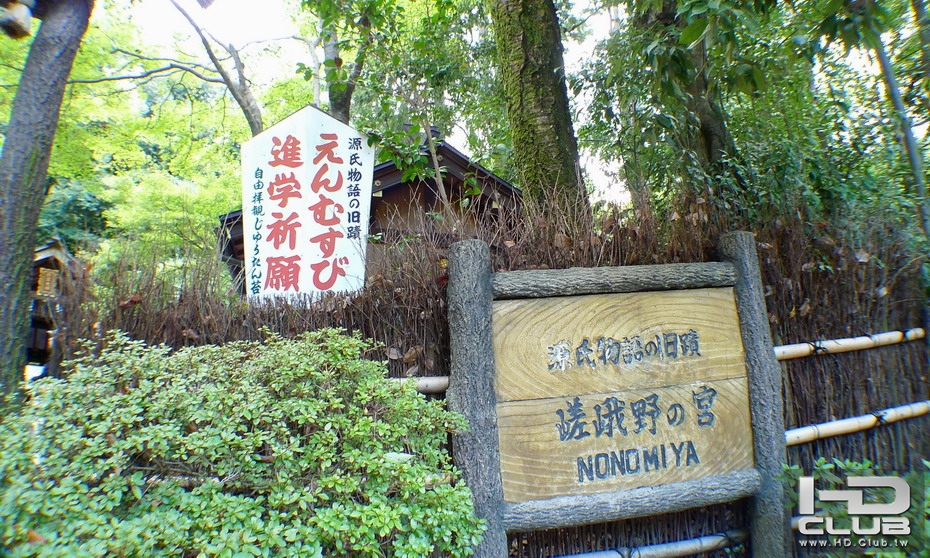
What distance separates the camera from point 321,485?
2.16 meters

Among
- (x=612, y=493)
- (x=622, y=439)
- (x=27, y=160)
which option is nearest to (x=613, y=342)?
(x=622, y=439)

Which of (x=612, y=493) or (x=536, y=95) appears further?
(x=536, y=95)

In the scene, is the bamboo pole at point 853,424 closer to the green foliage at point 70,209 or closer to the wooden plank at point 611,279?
the wooden plank at point 611,279

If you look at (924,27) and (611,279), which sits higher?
(924,27)

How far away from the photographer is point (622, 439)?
9.26 ft

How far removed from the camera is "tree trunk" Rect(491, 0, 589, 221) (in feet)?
14.7

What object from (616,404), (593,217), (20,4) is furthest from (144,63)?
(616,404)

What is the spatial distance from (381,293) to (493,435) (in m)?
0.95

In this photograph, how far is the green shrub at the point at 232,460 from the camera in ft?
6.09

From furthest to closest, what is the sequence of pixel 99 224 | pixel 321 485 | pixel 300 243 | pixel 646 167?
pixel 99 224 → pixel 646 167 → pixel 300 243 → pixel 321 485

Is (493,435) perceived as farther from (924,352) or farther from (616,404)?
(924,352)

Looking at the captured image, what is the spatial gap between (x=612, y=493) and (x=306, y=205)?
115 inches
